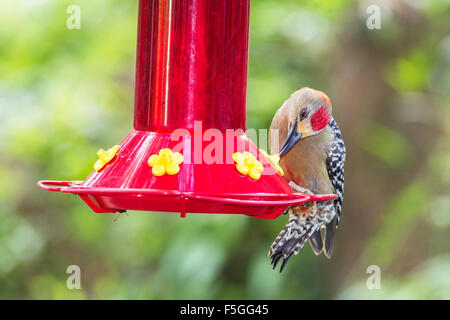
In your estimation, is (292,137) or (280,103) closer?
(292,137)

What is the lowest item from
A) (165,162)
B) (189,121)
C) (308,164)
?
(308,164)

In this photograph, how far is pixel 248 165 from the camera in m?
2.54

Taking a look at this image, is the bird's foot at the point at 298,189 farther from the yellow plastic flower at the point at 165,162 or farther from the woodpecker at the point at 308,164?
the yellow plastic flower at the point at 165,162

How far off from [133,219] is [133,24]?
1.93 metres

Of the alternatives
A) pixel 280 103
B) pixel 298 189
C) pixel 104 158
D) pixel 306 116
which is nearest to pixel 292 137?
pixel 306 116

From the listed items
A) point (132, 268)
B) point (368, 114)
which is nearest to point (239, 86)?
point (368, 114)

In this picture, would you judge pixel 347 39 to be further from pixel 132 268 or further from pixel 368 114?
pixel 132 268

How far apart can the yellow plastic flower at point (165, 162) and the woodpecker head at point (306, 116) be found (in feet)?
3.88

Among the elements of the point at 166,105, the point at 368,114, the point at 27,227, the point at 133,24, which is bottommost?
the point at 27,227

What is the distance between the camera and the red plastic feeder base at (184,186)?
2.30 meters

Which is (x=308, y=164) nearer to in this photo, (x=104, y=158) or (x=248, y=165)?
(x=248, y=165)

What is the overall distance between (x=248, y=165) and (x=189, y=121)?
0.30m

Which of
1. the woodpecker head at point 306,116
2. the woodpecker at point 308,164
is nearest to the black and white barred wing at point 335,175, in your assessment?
the woodpecker at point 308,164

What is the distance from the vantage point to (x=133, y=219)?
6.89 m
